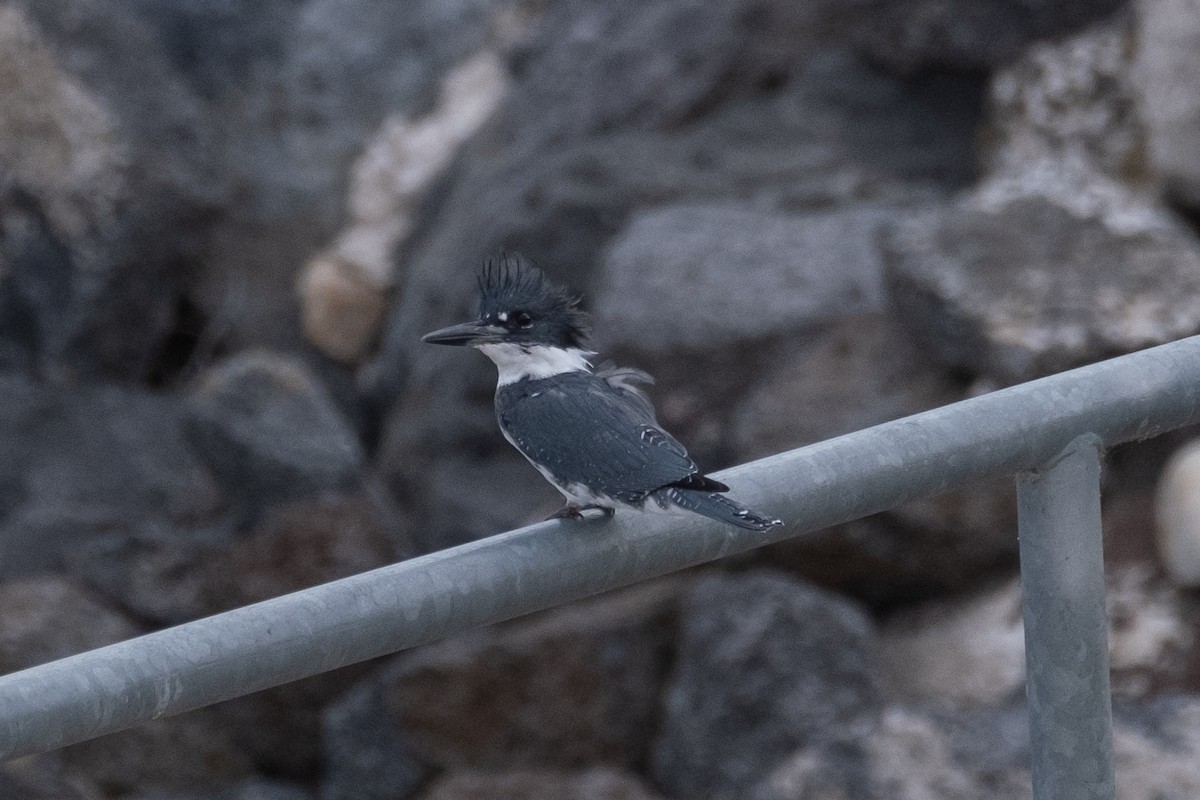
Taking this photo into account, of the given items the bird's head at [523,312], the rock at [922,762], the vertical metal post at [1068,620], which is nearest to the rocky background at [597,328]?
the rock at [922,762]

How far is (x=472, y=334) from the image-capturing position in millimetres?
2578

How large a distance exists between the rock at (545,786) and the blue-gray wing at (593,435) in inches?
95.8

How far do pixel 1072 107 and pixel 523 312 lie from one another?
12.9 ft

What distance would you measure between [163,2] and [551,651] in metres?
4.64

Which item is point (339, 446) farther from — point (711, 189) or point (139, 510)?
point (711, 189)

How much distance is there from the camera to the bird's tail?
4.96 ft

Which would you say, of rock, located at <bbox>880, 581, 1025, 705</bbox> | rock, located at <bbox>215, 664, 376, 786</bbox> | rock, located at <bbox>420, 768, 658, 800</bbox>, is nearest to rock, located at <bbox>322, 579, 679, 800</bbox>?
rock, located at <bbox>420, 768, 658, 800</bbox>

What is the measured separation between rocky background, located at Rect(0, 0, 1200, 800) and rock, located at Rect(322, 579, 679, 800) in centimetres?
1

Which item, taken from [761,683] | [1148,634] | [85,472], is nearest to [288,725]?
[85,472]

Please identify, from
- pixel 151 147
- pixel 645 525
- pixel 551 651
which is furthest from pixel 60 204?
pixel 645 525

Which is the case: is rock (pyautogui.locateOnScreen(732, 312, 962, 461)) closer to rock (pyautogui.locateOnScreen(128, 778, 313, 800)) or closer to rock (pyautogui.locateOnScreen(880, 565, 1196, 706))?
rock (pyautogui.locateOnScreen(880, 565, 1196, 706))

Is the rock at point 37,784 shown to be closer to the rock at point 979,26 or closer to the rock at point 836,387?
the rock at point 836,387

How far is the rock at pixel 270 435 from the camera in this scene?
600 cm

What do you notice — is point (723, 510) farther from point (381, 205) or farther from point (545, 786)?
point (381, 205)
